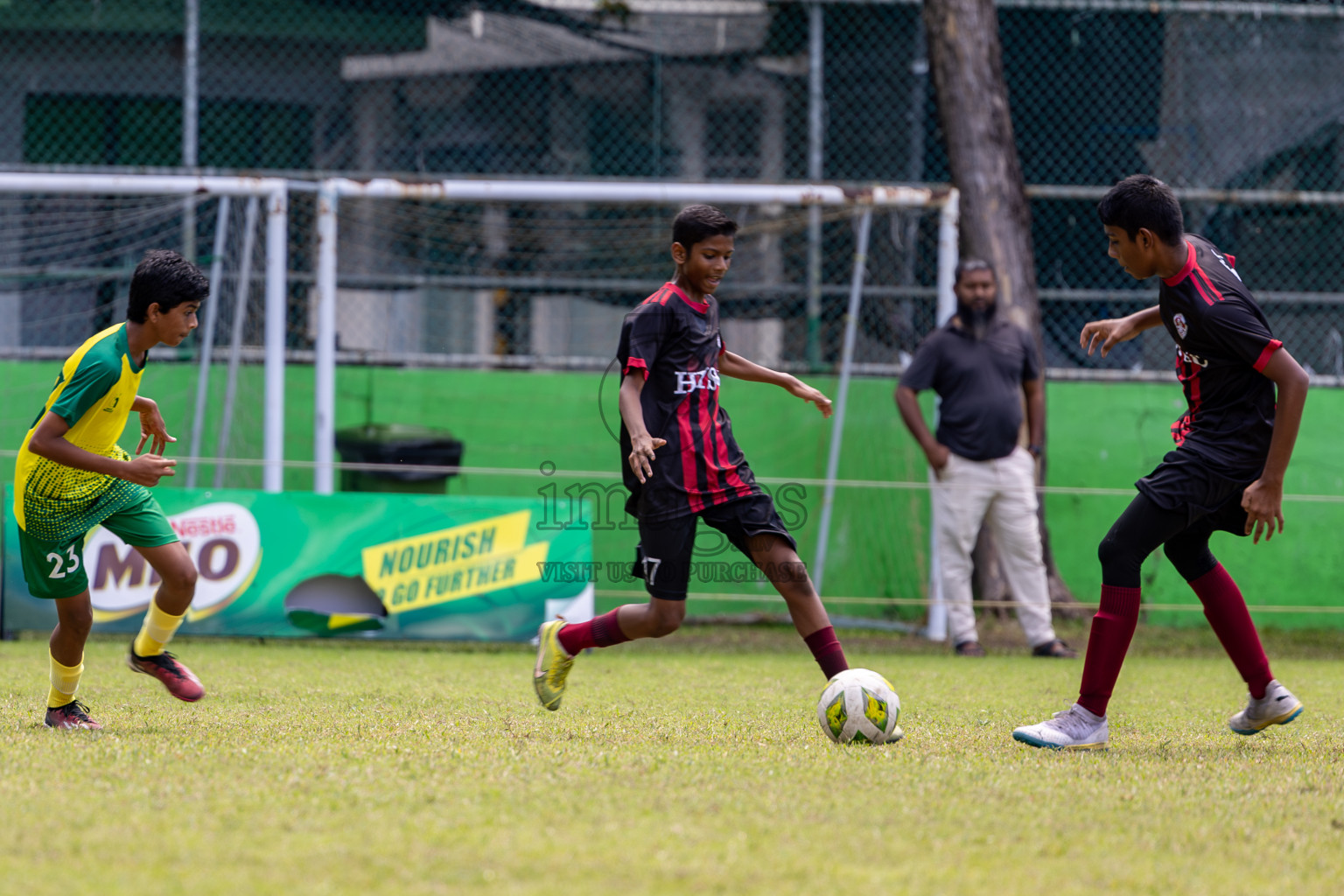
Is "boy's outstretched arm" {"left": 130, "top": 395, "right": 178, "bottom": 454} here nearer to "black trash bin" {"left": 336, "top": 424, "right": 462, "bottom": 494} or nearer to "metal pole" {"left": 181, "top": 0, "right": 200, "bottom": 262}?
"black trash bin" {"left": 336, "top": 424, "right": 462, "bottom": 494}

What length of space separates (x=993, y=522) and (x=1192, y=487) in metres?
3.93

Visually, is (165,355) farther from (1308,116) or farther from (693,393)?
(1308,116)

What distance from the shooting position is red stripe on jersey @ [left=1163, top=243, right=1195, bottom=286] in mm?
4145

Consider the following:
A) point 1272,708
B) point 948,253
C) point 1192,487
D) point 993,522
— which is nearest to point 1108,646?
point 1192,487

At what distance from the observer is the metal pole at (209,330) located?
9.39 m

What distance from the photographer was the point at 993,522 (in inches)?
317

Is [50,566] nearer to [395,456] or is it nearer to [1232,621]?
[1232,621]

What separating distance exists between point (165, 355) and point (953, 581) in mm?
6013

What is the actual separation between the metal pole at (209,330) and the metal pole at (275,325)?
0.94 meters

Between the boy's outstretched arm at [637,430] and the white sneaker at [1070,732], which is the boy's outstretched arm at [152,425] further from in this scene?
the white sneaker at [1070,732]

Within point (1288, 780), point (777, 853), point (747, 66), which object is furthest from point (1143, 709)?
point (747, 66)

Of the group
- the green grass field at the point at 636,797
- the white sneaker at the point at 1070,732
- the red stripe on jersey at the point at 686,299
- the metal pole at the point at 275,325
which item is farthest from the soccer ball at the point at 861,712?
the metal pole at the point at 275,325

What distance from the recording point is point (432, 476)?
30.1ft

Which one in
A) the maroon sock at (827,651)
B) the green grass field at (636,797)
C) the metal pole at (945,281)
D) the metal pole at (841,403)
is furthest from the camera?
the metal pole at (841,403)
